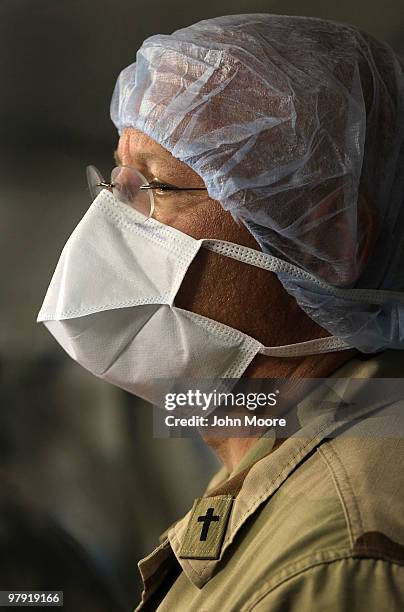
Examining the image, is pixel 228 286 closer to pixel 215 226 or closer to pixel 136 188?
pixel 215 226

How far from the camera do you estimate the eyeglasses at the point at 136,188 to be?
1094 millimetres

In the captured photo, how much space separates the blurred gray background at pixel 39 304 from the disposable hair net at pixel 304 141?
25 cm

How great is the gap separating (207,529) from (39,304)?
517 millimetres

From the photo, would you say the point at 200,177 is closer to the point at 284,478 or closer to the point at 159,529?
the point at 284,478

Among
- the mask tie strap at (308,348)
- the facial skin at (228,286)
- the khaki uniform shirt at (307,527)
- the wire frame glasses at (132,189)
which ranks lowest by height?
the khaki uniform shirt at (307,527)

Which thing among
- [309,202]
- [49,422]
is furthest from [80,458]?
[309,202]

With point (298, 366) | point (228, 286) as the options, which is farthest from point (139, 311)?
point (298, 366)

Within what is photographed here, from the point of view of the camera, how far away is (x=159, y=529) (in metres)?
1.35

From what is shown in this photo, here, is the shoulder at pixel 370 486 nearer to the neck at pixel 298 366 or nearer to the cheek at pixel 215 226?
the neck at pixel 298 366

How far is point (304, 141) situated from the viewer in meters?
1.01

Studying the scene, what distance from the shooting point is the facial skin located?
1.08 metres

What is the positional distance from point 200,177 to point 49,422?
1.76ft

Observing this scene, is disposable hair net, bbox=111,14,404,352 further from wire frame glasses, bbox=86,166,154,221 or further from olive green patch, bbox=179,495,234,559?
olive green patch, bbox=179,495,234,559

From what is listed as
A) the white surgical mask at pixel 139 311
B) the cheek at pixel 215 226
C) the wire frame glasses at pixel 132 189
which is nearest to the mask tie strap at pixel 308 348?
the white surgical mask at pixel 139 311
